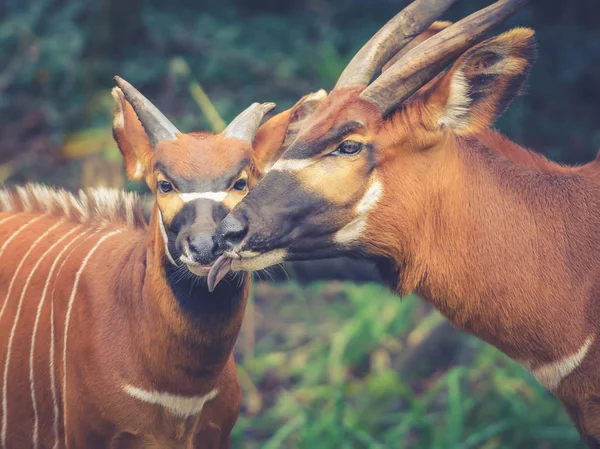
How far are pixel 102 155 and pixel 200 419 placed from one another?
466cm

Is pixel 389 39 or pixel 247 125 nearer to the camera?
pixel 389 39

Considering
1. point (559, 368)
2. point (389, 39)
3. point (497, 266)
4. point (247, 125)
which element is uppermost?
point (389, 39)

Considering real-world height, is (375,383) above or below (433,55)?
below

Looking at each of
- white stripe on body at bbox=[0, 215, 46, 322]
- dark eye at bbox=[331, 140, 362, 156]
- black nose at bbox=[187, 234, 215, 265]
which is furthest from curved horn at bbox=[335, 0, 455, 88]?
white stripe on body at bbox=[0, 215, 46, 322]

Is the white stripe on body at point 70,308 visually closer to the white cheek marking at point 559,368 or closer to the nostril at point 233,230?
the nostril at point 233,230

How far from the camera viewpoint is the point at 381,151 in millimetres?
3375

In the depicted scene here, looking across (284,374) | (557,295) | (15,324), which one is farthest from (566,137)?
(15,324)

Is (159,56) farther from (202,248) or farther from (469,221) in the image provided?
(469,221)

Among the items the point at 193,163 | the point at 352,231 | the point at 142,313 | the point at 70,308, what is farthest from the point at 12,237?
the point at 352,231

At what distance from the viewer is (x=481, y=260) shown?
11.3ft

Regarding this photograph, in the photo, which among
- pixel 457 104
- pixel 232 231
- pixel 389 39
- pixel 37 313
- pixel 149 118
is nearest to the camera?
pixel 232 231

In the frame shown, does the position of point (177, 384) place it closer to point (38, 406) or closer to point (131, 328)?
point (131, 328)

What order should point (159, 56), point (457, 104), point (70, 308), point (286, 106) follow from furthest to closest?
1. point (159, 56)
2. point (286, 106)
3. point (70, 308)
4. point (457, 104)

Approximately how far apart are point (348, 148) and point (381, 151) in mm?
131
